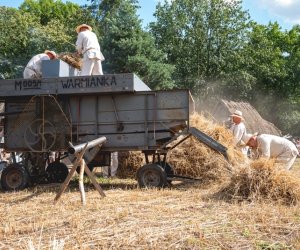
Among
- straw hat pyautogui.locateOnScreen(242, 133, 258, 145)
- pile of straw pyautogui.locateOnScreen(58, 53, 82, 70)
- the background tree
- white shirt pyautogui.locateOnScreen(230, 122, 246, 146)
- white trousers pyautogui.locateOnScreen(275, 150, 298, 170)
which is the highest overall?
the background tree

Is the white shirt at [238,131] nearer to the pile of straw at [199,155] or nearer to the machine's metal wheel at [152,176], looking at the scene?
the pile of straw at [199,155]

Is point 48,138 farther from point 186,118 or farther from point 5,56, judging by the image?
point 5,56

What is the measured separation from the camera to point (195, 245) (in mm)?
4590

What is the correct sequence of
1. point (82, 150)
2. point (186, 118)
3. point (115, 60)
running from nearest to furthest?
point (82, 150) < point (186, 118) < point (115, 60)

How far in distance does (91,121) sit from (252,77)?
30547mm

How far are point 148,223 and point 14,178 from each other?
530cm

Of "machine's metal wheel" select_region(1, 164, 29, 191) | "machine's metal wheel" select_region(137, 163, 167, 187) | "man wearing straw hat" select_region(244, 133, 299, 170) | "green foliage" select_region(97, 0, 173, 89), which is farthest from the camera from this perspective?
"green foliage" select_region(97, 0, 173, 89)

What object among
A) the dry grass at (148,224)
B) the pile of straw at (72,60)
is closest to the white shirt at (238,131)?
the dry grass at (148,224)

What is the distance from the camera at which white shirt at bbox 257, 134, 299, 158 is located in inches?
393

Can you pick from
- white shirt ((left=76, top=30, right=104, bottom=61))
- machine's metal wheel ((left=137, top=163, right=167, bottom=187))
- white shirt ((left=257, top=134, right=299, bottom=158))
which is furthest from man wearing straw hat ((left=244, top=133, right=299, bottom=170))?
white shirt ((left=76, top=30, right=104, bottom=61))

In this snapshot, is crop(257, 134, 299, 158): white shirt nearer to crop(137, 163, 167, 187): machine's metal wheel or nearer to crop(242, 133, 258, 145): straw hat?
crop(242, 133, 258, 145): straw hat

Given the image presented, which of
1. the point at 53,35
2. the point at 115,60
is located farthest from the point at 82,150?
the point at 53,35

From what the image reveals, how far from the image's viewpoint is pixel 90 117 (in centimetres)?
980

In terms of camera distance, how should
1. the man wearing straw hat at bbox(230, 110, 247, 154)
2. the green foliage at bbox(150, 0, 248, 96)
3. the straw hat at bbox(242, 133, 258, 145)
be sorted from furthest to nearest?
the green foliage at bbox(150, 0, 248, 96)
the man wearing straw hat at bbox(230, 110, 247, 154)
the straw hat at bbox(242, 133, 258, 145)
